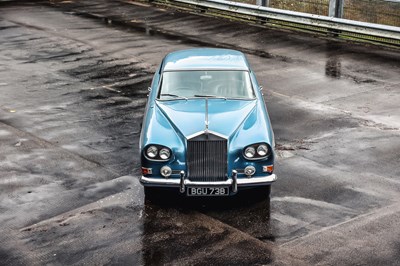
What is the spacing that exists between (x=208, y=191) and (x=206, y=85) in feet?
7.30

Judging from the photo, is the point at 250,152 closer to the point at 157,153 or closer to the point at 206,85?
the point at 157,153

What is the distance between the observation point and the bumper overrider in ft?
33.1

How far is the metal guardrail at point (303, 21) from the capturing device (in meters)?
20.8

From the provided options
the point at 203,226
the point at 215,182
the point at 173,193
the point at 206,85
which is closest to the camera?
the point at 203,226

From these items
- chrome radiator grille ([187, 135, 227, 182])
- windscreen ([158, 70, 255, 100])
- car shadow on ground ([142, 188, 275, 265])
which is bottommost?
car shadow on ground ([142, 188, 275, 265])

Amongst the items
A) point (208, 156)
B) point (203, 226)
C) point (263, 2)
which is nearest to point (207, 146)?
point (208, 156)

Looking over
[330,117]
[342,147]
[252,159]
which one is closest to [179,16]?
[330,117]

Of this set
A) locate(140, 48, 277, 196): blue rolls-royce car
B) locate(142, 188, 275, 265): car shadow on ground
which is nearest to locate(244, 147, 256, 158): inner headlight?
locate(140, 48, 277, 196): blue rolls-royce car

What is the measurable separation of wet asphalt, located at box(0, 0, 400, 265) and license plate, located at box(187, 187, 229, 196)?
1.20ft

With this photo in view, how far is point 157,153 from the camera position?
10.2 meters

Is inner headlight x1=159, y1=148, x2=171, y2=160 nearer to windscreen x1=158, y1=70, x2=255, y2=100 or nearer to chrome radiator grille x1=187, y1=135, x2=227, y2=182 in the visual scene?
chrome radiator grille x1=187, y1=135, x2=227, y2=182

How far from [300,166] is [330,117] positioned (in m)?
2.93

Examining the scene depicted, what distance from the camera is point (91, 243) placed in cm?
955

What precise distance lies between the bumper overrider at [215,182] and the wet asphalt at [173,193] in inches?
19.1
